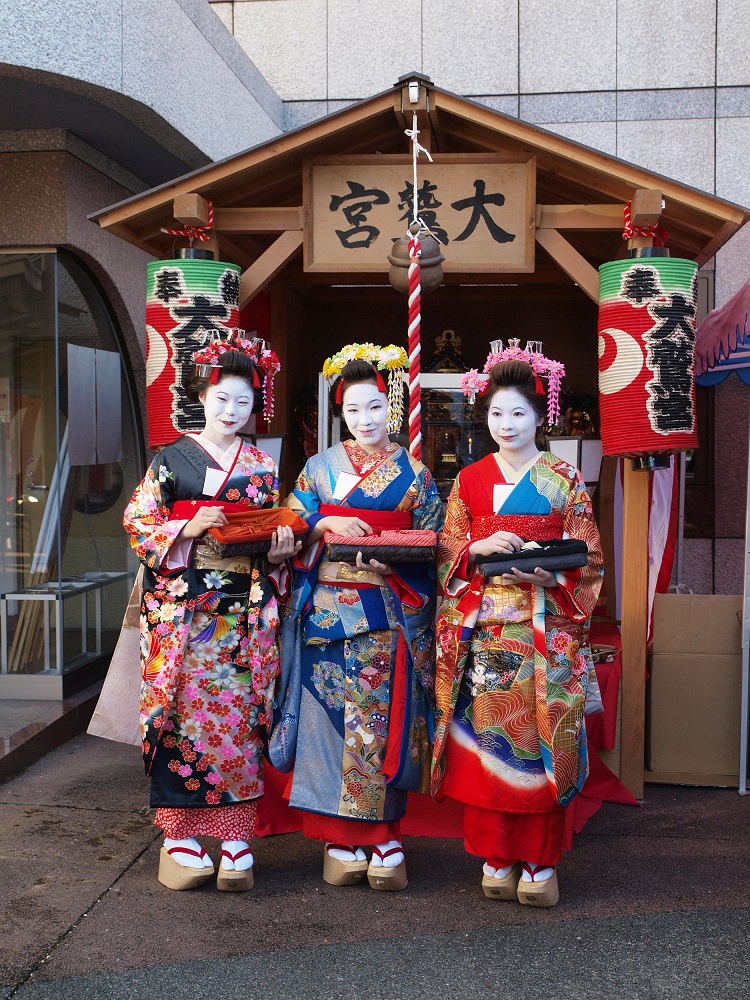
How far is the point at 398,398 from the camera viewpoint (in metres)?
4.15

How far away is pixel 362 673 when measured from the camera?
387 cm

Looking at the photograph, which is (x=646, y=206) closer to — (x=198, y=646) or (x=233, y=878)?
(x=198, y=646)

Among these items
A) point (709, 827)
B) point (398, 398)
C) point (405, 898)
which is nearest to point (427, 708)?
point (405, 898)

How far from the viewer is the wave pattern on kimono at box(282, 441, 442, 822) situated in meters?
3.85

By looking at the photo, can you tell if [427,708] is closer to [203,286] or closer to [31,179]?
[203,286]

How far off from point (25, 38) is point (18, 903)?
13.6 feet

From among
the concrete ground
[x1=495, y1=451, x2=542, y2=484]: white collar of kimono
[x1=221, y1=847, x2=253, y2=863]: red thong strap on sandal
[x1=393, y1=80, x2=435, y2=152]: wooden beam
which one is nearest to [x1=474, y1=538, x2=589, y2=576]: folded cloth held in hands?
[x1=495, y1=451, x2=542, y2=484]: white collar of kimono

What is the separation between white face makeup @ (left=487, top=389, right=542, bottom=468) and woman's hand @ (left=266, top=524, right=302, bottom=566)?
2.97 feet

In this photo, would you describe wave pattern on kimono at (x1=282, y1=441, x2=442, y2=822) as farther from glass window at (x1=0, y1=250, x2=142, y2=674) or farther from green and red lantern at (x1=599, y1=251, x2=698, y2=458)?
glass window at (x1=0, y1=250, x2=142, y2=674)

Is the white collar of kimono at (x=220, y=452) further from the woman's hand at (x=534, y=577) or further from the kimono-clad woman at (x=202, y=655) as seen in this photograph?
the woman's hand at (x=534, y=577)

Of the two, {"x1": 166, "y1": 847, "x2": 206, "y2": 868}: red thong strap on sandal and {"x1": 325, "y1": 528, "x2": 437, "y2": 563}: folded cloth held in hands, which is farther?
{"x1": 166, "y1": 847, "x2": 206, "y2": 868}: red thong strap on sandal

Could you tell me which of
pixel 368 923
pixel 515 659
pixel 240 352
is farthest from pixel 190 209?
→ pixel 368 923

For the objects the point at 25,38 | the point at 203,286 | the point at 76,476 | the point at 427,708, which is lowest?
the point at 427,708

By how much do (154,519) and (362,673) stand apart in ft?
3.41
